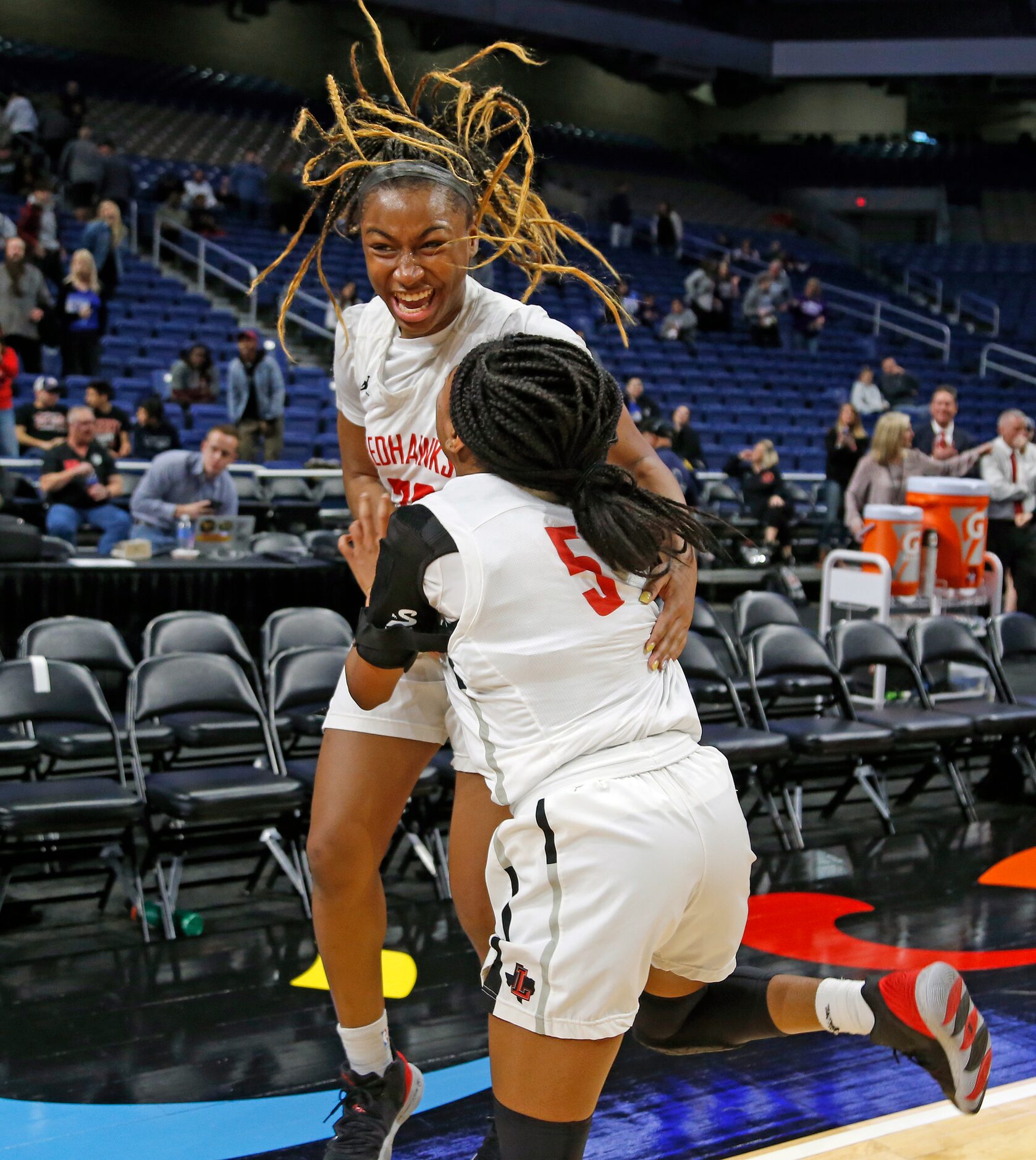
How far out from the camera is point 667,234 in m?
19.3

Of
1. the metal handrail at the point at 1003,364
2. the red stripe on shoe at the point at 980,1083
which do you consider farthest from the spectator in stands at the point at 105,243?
the metal handrail at the point at 1003,364

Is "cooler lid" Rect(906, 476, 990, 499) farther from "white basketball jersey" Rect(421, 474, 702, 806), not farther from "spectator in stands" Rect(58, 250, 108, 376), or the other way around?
"spectator in stands" Rect(58, 250, 108, 376)

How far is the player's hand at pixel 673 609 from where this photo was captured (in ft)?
6.57

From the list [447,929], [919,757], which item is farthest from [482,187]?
[919,757]

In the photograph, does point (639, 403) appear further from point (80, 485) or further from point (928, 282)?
point (928, 282)

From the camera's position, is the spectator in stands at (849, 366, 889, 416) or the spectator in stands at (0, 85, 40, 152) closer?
the spectator in stands at (849, 366, 889, 416)

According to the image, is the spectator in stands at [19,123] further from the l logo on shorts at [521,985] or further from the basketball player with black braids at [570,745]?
the l logo on shorts at [521,985]

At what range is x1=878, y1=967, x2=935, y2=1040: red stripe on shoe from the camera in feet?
6.42

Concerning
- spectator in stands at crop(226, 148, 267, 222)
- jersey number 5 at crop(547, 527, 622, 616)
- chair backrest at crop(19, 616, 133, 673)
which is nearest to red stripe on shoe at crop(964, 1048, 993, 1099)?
jersey number 5 at crop(547, 527, 622, 616)

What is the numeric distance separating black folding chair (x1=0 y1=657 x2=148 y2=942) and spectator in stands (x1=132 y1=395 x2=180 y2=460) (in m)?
4.42

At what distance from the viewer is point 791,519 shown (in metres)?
10.5

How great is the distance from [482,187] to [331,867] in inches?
49.1

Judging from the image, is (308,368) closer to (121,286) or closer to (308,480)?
(121,286)

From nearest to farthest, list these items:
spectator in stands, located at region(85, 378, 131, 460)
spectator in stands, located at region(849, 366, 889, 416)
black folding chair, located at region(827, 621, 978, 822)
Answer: black folding chair, located at region(827, 621, 978, 822) < spectator in stands, located at region(85, 378, 131, 460) < spectator in stands, located at region(849, 366, 889, 416)
